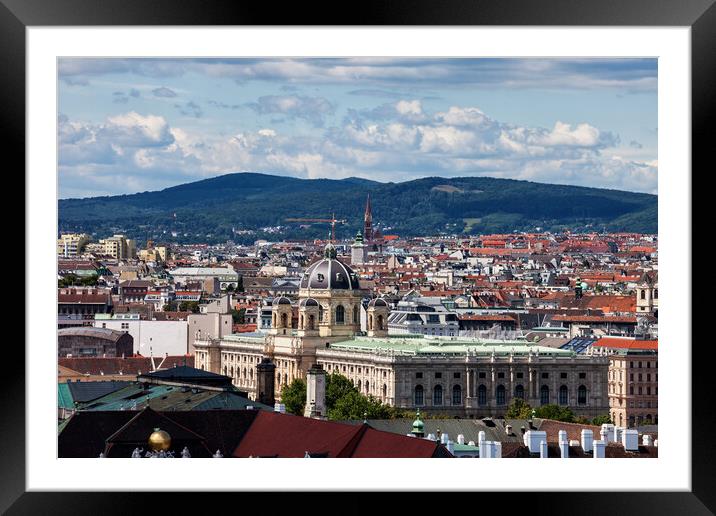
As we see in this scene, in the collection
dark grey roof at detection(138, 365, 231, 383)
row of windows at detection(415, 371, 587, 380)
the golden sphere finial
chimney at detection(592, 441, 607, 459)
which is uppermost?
the golden sphere finial

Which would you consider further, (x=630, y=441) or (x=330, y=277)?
(x=330, y=277)

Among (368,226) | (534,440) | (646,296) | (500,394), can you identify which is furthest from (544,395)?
(368,226)

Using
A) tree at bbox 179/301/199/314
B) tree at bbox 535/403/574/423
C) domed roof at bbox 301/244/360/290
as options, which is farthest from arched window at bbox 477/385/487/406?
tree at bbox 179/301/199/314

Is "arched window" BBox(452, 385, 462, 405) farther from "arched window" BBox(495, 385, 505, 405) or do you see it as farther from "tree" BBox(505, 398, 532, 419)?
"tree" BBox(505, 398, 532, 419)

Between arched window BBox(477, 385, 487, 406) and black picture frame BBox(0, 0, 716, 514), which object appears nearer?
black picture frame BBox(0, 0, 716, 514)

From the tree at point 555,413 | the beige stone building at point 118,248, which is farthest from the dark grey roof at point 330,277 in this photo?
the beige stone building at point 118,248
